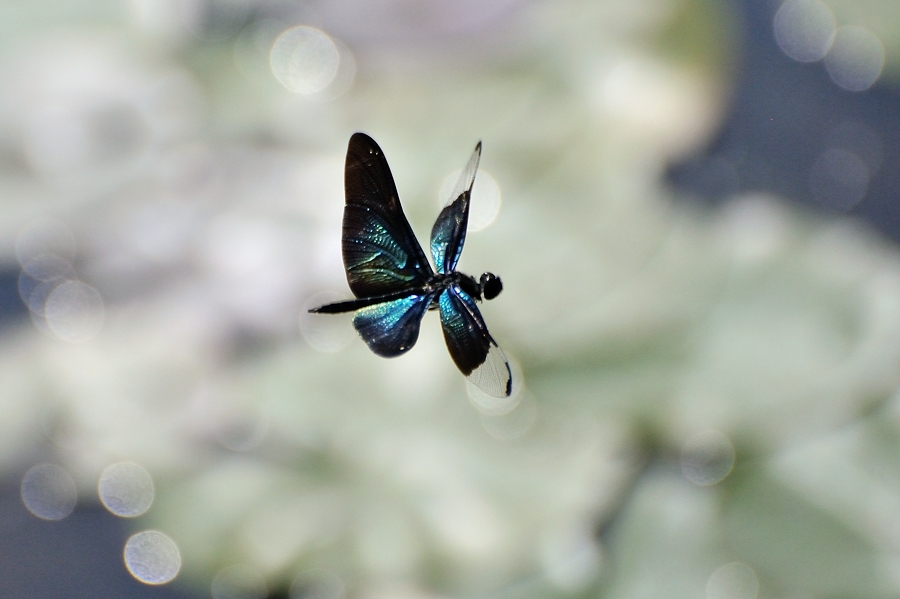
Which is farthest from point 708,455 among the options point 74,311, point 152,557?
point 74,311

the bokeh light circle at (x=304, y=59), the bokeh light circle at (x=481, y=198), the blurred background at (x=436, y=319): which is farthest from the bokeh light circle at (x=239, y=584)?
the bokeh light circle at (x=304, y=59)

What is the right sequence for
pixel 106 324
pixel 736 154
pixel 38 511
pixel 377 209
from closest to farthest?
pixel 377 209 → pixel 38 511 → pixel 106 324 → pixel 736 154

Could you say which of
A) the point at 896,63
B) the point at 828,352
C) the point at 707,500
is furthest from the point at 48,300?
the point at 896,63

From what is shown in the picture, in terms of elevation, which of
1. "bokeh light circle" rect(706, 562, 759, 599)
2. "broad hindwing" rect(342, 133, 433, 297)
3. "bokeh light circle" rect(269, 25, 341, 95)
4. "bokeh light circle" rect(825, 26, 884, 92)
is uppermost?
"bokeh light circle" rect(825, 26, 884, 92)

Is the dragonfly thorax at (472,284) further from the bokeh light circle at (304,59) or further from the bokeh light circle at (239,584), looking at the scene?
the bokeh light circle at (304,59)

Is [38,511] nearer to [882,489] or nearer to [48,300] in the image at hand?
[48,300]

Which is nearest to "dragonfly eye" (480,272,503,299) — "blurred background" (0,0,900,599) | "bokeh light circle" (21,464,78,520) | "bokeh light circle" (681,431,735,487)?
"blurred background" (0,0,900,599)

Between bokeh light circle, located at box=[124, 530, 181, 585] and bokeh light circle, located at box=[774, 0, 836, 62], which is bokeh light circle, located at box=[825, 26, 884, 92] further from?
bokeh light circle, located at box=[124, 530, 181, 585]
